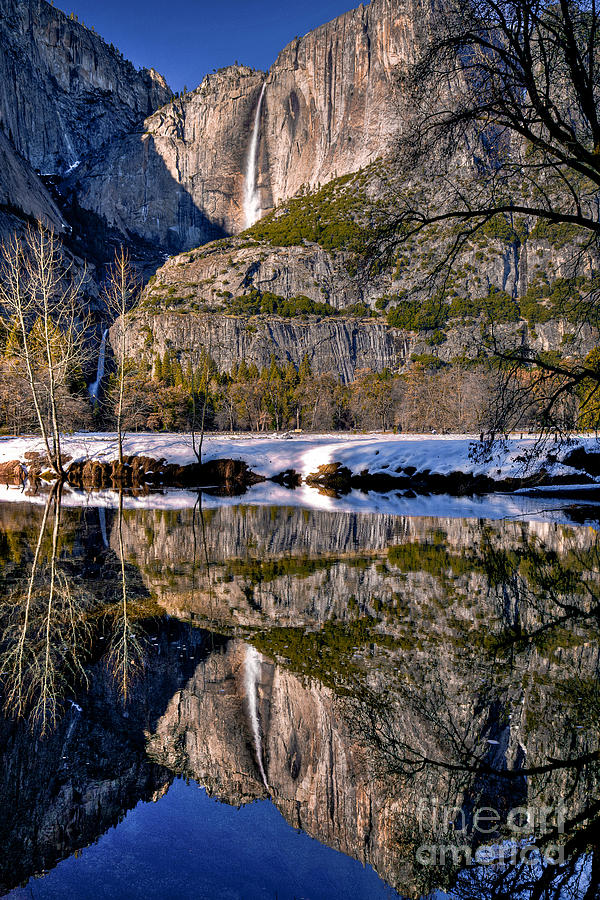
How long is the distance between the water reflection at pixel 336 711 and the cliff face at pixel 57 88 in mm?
150080

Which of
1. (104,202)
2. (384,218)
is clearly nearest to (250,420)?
(384,218)

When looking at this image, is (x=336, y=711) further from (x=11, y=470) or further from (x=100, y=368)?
(x=100, y=368)

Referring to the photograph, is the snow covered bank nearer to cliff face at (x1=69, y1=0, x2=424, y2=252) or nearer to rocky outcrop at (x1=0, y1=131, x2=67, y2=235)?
Answer: rocky outcrop at (x1=0, y1=131, x2=67, y2=235)

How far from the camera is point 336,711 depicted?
3.65m

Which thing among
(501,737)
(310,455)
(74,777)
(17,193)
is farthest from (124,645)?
(17,193)

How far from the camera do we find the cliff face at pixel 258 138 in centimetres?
12031

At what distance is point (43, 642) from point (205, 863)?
318cm

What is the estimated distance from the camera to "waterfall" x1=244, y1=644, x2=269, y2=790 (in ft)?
10.6

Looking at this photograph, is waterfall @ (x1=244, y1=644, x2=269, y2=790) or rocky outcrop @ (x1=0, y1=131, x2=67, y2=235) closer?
waterfall @ (x1=244, y1=644, x2=269, y2=790)

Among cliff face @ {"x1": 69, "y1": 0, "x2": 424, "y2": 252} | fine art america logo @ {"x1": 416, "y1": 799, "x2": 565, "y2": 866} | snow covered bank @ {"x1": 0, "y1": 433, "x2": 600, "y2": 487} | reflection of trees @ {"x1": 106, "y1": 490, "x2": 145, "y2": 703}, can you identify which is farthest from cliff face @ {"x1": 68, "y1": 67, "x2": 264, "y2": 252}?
fine art america logo @ {"x1": 416, "y1": 799, "x2": 565, "y2": 866}

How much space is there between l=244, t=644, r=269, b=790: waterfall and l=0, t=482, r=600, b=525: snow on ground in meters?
10.9

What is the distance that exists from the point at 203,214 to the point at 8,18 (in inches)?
2291

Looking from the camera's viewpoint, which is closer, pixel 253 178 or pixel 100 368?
pixel 100 368

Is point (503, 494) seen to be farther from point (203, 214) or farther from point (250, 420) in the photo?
point (203, 214)
